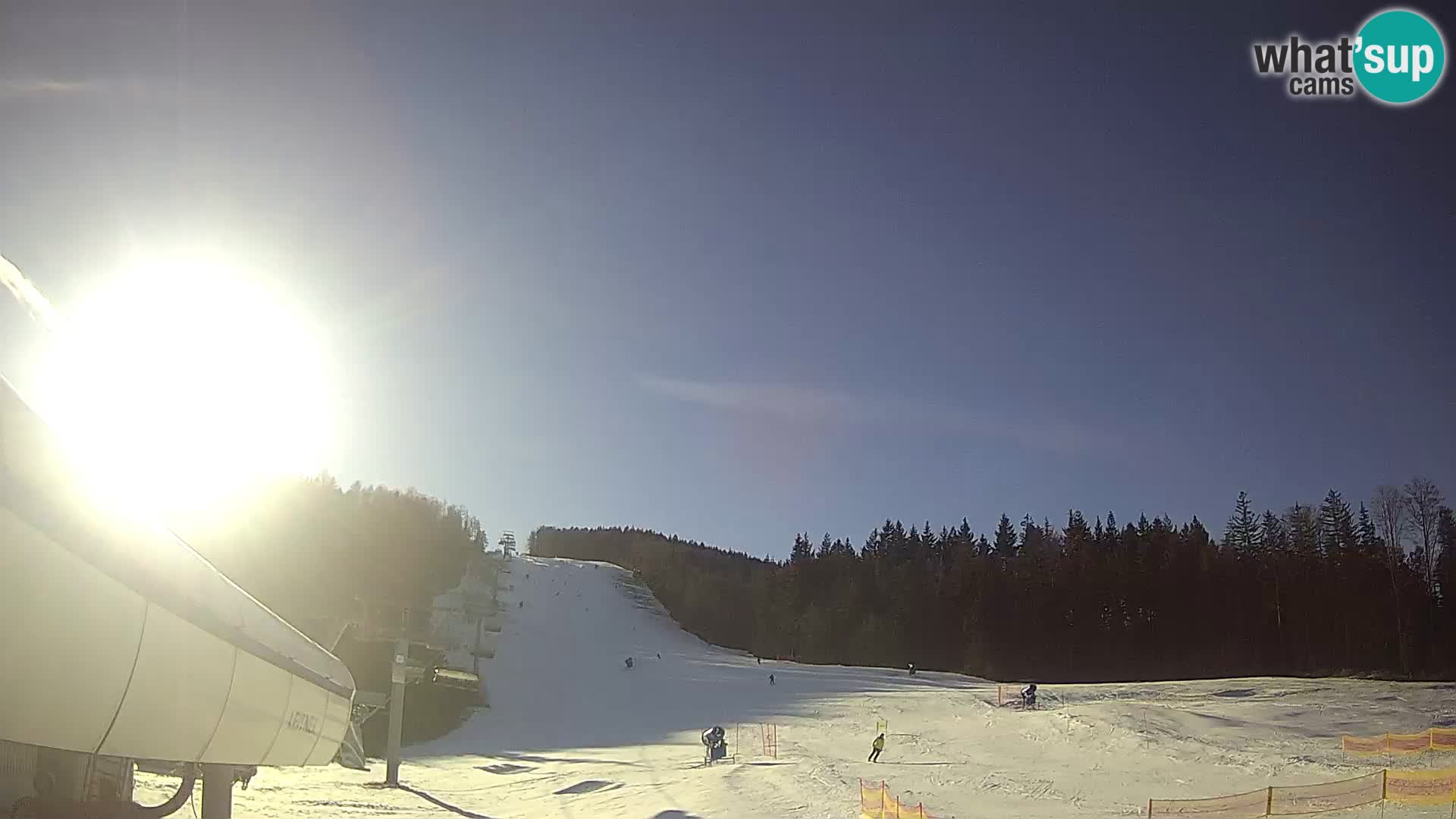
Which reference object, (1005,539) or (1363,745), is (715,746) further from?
(1005,539)

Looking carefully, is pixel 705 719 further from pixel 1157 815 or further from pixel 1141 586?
pixel 1141 586

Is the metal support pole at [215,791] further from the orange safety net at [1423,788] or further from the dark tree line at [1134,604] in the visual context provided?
the dark tree line at [1134,604]

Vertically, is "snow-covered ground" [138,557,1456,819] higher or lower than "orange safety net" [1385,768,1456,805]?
lower

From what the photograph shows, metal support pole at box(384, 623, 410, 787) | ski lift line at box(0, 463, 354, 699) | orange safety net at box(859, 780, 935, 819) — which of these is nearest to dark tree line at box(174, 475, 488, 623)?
metal support pole at box(384, 623, 410, 787)

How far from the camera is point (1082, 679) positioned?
69500mm

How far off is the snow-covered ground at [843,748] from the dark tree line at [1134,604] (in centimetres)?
1838

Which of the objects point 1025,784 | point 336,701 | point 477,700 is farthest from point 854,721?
point 336,701

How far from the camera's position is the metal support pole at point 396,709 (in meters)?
24.9

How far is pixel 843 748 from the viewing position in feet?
100.0

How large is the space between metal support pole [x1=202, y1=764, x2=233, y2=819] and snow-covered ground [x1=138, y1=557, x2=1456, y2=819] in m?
2.39

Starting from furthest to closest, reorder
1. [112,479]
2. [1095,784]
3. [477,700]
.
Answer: [477,700]
[1095,784]
[112,479]

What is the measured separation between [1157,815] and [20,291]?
59.9 feet

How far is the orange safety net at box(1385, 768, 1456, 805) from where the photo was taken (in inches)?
653

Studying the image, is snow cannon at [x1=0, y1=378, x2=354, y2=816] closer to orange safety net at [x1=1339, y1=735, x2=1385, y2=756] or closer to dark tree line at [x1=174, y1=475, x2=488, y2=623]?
dark tree line at [x1=174, y1=475, x2=488, y2=623]
